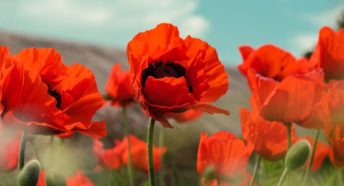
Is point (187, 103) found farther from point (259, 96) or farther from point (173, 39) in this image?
point (259, 96)

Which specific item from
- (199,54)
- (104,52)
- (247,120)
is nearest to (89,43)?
(104,52)

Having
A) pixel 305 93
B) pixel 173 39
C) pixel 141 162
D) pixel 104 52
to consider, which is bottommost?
pixel 104 52

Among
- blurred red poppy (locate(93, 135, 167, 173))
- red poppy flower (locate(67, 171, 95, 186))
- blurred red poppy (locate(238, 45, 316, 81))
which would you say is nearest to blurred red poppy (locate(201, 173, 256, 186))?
red poppy flower (locate(67, 171, 95, 186))

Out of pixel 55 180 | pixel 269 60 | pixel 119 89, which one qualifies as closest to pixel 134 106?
pixel 119 89

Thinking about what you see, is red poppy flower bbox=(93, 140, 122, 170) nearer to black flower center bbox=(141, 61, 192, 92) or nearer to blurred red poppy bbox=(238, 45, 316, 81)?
blurred red poppy bbox=(238, 45, 316, 81)

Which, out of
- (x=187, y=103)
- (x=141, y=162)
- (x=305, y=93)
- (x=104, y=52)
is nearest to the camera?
(x=187, y=103)

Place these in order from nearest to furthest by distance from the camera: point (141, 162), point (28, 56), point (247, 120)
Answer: point (28, 56) < point (247, 120) < point (141, 162)

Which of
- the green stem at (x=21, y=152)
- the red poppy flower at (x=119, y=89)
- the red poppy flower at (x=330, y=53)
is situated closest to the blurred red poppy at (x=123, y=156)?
the red poppy flower at (x=119, y=89)

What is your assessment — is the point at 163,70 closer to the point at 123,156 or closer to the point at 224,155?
the point at 224,155
